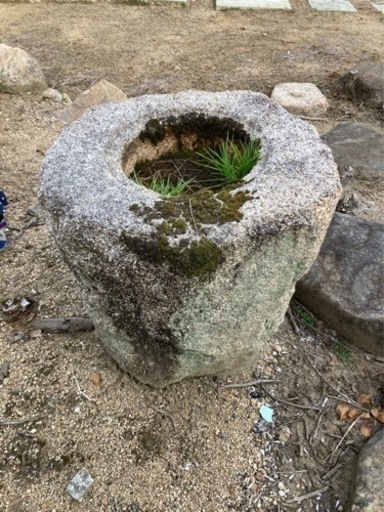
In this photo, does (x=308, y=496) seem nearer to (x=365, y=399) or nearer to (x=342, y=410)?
(x=342, y=410)

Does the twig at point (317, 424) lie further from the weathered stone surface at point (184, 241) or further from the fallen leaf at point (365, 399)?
the weathered stone surface at point (184, 241)

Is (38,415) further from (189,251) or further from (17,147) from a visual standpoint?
(17,147)

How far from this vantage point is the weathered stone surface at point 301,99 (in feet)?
15.2

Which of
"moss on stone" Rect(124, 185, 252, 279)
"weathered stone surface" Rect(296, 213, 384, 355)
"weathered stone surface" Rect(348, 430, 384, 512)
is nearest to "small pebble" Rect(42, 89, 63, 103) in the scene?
"weathered stone surface" Rect(296, 213, 384, 355)

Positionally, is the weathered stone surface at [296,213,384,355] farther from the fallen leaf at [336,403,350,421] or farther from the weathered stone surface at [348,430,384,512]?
the weathered stone surface at [348,430,384,512]

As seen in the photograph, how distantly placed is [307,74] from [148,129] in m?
3.77

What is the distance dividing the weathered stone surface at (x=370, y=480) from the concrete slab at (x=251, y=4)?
246 inches

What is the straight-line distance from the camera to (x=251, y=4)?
22.5 feet

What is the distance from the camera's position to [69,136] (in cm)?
197

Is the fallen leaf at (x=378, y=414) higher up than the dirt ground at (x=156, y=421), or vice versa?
the fallen leaf at (x=378, y=414)

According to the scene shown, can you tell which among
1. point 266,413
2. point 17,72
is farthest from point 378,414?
point 17,72

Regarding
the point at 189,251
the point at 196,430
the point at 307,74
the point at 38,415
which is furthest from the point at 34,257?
the point at 307,74

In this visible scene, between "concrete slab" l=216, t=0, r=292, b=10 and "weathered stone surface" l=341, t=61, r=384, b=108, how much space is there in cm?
246

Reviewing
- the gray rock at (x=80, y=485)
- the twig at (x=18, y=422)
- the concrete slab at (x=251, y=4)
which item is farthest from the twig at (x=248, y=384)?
the concrete slab at (x=251, y=4)
